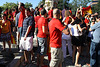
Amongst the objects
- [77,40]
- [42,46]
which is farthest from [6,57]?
[77,40]

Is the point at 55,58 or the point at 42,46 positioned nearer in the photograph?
the point at 55,58

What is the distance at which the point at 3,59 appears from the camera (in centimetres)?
416

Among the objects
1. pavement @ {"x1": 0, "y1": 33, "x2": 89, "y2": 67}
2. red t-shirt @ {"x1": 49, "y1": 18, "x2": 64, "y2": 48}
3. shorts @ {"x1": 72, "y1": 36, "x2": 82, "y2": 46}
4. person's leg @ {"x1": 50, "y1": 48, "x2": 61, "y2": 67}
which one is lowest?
pavement @ {"x1": 0, "y1": 33, "x2": 89, "y2": 67}

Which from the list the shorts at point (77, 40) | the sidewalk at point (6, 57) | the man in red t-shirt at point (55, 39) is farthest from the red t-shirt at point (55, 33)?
the sidewalk at point (6, 57)

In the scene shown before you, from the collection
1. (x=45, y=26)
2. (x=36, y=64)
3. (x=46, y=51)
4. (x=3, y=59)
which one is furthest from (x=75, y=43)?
(x=3, y=59)

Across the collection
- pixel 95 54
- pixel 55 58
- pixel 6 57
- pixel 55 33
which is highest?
pixel 55 33

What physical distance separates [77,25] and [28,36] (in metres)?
1.66

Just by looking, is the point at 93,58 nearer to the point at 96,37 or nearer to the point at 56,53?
the point at 96,37

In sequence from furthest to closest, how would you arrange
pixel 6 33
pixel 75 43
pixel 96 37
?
1. pixel 6 33
2. pixel 75 43
3. pixel 96 37

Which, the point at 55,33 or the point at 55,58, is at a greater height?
the point at 55,33

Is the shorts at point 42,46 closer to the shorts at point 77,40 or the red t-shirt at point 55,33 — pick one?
the red t-shirt at point 55,33

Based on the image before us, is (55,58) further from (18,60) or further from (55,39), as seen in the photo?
(18,60)

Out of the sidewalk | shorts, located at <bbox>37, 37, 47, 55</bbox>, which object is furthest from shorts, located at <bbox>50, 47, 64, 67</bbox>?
the sidewalk

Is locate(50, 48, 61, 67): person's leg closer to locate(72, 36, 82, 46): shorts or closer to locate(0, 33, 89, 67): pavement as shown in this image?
locate(0, 33, 89, 67): pavement
